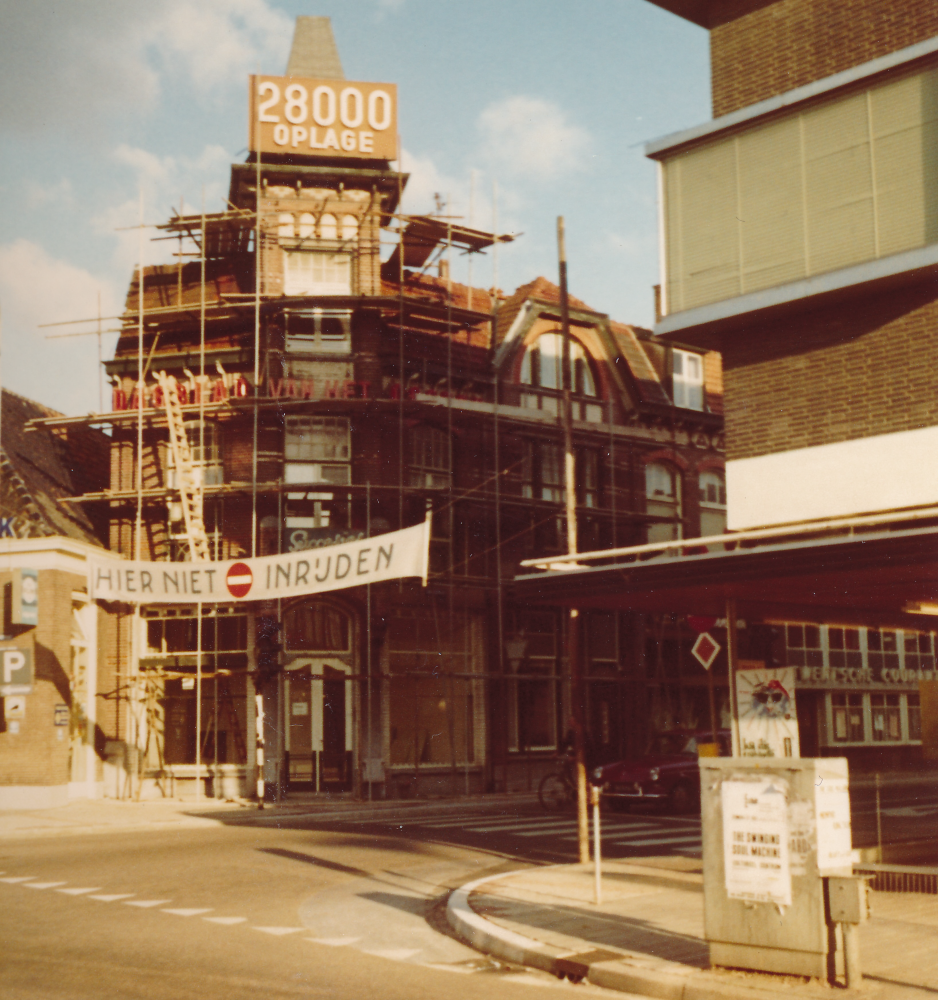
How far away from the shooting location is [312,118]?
112 feet

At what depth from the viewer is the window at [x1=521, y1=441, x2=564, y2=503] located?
3588 cm

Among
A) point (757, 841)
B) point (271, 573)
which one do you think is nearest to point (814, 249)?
point (757, 841)

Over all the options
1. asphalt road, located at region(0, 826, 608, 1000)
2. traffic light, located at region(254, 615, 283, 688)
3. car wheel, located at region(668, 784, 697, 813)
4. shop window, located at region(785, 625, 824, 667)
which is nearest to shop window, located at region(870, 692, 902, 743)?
shop window, located at region(785, 625, 824, 667)

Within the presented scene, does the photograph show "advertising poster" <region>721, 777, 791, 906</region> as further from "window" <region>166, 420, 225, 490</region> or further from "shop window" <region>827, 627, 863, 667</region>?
"shop window" <region>827, 627, 863, 667</region>

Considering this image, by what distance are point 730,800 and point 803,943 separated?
1.01 metres

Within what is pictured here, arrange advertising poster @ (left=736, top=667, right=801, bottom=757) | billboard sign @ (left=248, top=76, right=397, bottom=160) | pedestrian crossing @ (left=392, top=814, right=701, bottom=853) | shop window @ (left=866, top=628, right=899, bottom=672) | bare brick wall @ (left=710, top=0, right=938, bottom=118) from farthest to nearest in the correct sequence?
shop window @ (left=866, top=628, right=899, bottom=672)
billboard sign @ (left=248, top=76, right=397, bottom=160)
pedestrian crossing @ (left=392, top=814, right=701, bottom=853)
bare brick wall @ (left=710, top=0, right=938, bottom=118)
advertising poster @ (left=736, top=667, right=801, bottom=757)

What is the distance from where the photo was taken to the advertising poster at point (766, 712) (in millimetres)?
13797

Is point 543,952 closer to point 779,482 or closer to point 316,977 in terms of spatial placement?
point 316,977

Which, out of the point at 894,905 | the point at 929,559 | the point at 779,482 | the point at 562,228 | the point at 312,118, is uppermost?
the point at 312,118

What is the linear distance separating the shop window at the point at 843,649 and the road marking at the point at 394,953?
117ft

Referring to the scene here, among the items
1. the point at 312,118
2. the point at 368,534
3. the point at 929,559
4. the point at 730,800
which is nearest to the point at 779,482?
the point at 929,559

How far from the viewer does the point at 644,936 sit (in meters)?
9.80

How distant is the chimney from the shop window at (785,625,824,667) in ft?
74.9

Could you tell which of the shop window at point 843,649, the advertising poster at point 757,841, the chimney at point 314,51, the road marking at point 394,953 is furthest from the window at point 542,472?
the advertising poster at point 757,841
